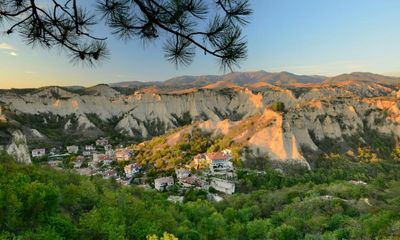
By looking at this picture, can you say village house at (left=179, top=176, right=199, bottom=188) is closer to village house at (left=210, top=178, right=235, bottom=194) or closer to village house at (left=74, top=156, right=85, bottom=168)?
village house at (left=210, top=178, right=235, bottom=194)

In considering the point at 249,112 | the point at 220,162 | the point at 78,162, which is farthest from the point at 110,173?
the point at 249,112

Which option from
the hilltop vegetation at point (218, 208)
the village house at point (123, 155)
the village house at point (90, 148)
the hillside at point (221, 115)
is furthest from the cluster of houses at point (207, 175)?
the village house at point (90, 148)

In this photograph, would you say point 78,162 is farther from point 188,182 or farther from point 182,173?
point 188,182

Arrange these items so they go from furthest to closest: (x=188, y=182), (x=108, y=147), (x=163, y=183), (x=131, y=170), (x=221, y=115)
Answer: (x=221, y=115) < (x=108, y=147) < (x=131, y=170) < (x=163, y=183) < (x=188, y=182)

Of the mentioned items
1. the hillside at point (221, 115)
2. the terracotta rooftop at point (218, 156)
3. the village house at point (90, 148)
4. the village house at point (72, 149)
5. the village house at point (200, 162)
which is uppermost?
the hillside at point (221, 115)

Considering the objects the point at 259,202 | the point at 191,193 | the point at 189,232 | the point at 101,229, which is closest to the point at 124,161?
the point at 191,193

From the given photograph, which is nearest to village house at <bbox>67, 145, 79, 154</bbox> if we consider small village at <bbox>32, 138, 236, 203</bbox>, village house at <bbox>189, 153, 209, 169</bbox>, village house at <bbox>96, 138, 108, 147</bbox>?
small village at <bbox>32, 138, 236, 203</bbox>

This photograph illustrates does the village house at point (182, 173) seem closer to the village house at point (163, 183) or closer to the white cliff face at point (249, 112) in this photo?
the village house at point (163, 183)

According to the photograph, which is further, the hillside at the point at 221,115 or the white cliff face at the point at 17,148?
the hillside at the point at 221,115
